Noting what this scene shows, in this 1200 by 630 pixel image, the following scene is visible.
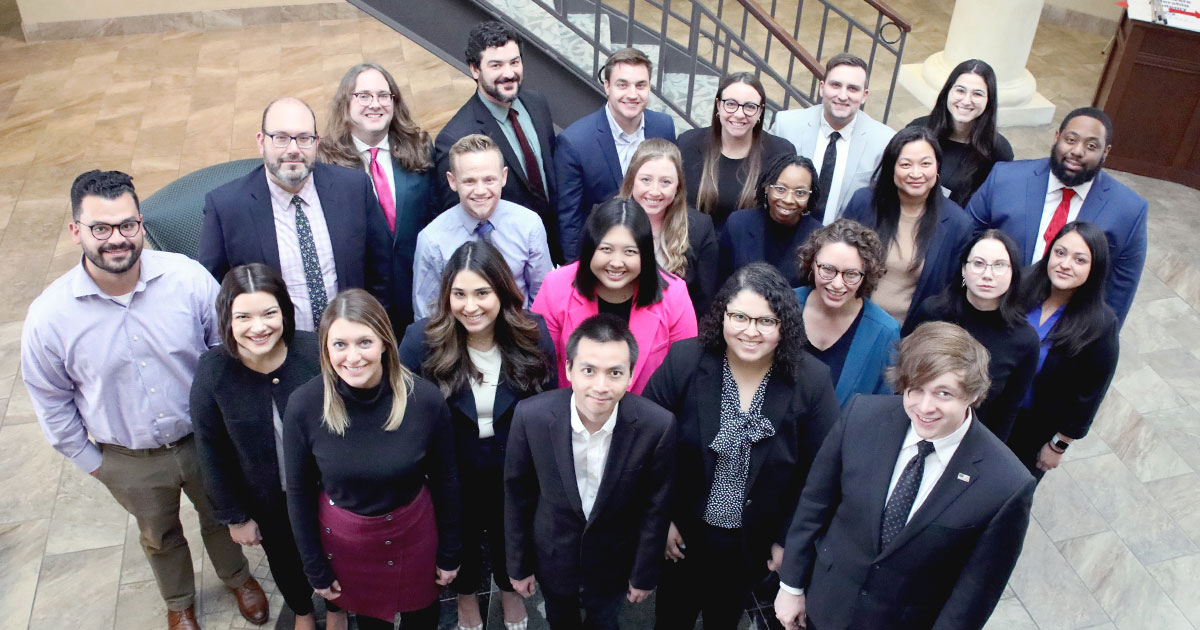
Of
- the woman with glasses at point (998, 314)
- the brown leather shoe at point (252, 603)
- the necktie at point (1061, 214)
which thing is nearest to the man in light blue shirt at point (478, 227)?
the brown leather shoe at point (252, 603)

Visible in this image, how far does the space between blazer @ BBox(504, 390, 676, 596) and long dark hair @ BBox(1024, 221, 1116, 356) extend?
1568 mm

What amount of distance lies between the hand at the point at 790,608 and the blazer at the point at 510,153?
78.2 inches

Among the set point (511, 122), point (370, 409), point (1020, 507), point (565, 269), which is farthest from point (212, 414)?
point (1020, 507)

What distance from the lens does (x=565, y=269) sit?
3352 millimetres

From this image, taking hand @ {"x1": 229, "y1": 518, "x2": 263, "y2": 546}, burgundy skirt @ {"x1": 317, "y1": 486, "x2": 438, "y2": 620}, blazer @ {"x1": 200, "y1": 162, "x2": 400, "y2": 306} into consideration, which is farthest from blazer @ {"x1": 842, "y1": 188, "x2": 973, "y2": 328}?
hand @ {"x1": 229, "y1": 518, "x2": 263, "y2": 546}

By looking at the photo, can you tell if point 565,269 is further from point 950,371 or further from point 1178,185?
point 1178,185

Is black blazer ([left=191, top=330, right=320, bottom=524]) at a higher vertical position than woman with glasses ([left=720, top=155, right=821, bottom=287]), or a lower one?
lower

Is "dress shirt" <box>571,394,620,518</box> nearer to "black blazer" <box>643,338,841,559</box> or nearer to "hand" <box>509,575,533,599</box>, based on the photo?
"black blazer" <box>643,338,841,559</box>

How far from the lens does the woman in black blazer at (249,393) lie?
9.15ft

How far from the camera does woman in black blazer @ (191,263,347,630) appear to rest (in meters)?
2.79

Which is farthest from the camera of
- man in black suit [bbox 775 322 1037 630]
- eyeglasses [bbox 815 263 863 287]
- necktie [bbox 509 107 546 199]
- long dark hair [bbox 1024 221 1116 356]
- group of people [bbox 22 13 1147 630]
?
necktie [bbox 509 107 546 199]

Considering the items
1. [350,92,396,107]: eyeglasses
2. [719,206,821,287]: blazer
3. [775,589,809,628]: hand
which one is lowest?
[775,589,809,628]: hand

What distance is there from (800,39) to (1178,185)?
354cm

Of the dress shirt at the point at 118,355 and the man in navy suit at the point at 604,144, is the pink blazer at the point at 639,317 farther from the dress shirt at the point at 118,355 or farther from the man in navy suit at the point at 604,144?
the dress shirt at the point at 118,355
